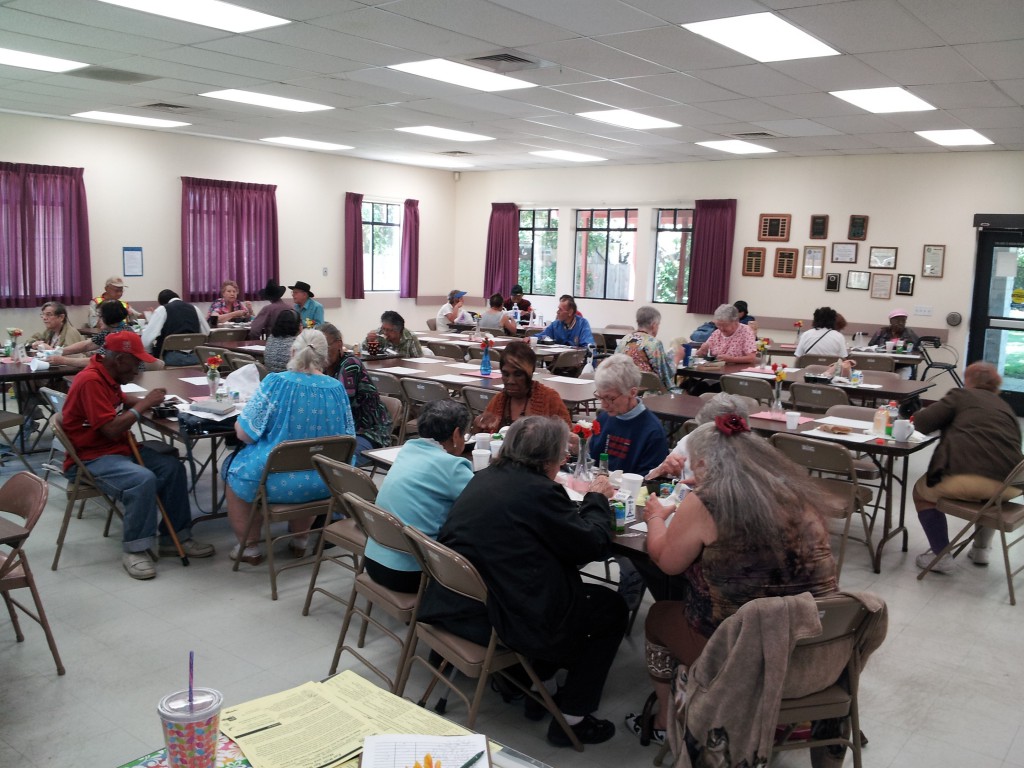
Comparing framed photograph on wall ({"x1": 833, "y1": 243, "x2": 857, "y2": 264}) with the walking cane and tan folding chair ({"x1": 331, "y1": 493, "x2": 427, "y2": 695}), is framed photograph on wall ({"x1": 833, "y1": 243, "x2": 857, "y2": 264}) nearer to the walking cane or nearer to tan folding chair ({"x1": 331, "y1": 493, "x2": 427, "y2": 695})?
the walking cane

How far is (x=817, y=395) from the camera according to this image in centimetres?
618

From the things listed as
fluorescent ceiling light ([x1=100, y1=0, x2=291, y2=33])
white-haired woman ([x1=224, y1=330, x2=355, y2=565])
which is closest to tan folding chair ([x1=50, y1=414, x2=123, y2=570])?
white-haired woman ([x1=224, y1=330, x2=355, y2=565])

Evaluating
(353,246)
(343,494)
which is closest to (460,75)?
(343,494)

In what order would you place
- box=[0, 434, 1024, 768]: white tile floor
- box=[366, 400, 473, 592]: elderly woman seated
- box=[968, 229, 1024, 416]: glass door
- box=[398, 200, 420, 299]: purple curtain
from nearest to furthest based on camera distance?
box=[0, 434, 1024, 768]: white tile floor
box=[366, 400, 473, 592]: elderly woman seated
box=[968, 229, 1024, 416]: glass door
box=[398, 200, 420, 299]: purple curtain

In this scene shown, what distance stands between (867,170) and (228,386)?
28.7 ft

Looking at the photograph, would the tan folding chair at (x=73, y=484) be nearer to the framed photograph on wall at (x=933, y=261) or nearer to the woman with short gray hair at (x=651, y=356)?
the woman with short gray hair at (x=651, y=356)

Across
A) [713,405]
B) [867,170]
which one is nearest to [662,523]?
[713,405]

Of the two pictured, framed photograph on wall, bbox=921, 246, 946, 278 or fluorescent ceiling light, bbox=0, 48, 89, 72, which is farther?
framed photograph on wall, bbox=921, 246, 946, 278

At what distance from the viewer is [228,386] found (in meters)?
5.03

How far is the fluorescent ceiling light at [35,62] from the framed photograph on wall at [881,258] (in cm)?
902

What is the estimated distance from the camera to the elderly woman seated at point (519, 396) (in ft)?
14.3

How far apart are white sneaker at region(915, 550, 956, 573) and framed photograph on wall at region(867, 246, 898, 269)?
6.54 m

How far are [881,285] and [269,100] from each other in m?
7.67

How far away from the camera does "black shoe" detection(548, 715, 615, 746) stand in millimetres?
2920
